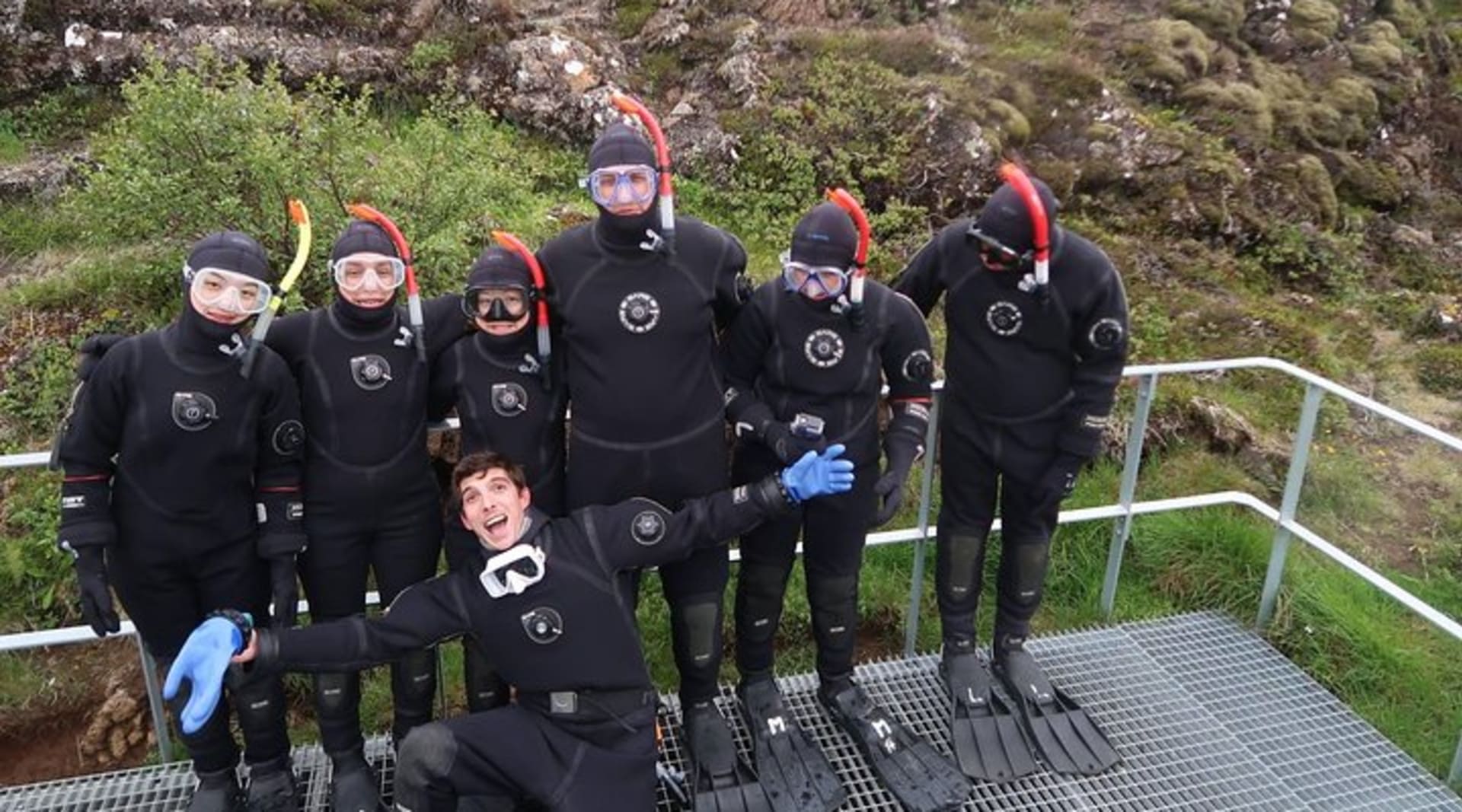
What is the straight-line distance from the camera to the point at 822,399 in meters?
3.36

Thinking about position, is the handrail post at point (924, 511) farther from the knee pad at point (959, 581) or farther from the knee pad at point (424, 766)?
the knee pad at point (424, 766)

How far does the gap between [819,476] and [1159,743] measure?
1.72 metres

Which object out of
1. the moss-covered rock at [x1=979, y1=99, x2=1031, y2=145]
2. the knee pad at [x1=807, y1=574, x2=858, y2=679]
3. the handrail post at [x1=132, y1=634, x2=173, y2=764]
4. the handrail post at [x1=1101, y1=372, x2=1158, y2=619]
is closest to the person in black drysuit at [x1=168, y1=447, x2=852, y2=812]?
the knee pad at [x1=807, y1=574, x2=858, y2=679]

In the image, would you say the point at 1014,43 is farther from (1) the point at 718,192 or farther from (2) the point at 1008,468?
(2) the point at 1008,468

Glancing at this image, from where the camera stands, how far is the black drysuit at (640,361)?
10.4ft

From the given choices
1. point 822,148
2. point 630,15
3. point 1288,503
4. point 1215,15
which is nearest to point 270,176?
point 822,148

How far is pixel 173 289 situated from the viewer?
5.47 meters

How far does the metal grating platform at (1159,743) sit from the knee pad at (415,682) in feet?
0.90

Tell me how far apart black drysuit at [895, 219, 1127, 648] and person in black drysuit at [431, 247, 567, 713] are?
1.36 meters

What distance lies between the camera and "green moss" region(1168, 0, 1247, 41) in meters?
9.59

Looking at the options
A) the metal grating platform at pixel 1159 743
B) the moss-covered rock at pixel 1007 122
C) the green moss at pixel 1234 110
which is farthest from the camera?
the green moss at pixel 1234 110

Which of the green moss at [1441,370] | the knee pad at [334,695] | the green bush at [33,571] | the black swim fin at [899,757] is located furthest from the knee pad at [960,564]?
the green moss at [1441,370]

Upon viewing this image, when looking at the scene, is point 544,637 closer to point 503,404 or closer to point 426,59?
point 503,404

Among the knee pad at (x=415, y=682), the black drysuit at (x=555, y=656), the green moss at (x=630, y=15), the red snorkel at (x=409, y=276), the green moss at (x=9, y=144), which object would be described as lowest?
the knee pad at (x=415, y=682)
